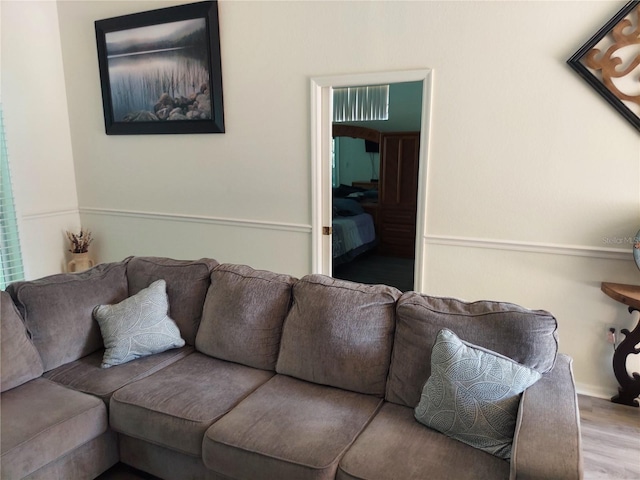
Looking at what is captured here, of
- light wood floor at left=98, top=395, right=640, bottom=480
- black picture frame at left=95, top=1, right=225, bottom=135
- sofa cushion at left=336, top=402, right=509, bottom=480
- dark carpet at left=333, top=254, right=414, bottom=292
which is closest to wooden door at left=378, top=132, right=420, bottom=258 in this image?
dark carpet at left=333, top=254, right=414, bottom=292

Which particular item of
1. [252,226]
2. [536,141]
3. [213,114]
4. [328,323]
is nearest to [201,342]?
[328,323]

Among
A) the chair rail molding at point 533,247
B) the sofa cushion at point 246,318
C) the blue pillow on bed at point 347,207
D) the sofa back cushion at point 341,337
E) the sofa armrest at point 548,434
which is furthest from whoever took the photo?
the blue pillow on bed at point 347,207

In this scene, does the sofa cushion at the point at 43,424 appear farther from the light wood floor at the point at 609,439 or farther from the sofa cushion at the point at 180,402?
the light wood floor at the point at 609,439

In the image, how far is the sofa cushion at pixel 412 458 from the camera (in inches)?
56.6

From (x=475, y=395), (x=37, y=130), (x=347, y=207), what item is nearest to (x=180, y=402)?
(x=475, y=395)

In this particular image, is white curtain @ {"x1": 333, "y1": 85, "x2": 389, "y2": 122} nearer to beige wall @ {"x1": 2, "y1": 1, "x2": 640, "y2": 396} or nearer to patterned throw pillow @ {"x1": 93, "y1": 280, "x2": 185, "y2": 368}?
beige wall @ {"x1": 2, "y1": 1, "x2": 640, "y2": 396}

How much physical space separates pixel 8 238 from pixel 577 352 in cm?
444

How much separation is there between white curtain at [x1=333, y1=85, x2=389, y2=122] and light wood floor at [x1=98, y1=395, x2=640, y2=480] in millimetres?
2450

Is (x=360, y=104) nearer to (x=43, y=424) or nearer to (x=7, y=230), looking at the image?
(x=43, y=424)

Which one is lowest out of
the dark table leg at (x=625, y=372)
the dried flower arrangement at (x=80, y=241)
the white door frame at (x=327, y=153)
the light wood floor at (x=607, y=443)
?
the light wood floor at (x=607, y=443)

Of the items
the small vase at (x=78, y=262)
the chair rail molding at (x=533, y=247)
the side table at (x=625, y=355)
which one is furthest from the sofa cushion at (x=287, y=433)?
the small vase at (x=78, y=262)

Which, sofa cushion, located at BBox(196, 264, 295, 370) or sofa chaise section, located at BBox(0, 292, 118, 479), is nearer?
sofa chaise section, located at BBox(0, 292, 118, 479)

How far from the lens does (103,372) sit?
213 centimetres

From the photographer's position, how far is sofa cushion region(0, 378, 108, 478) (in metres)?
1.63
